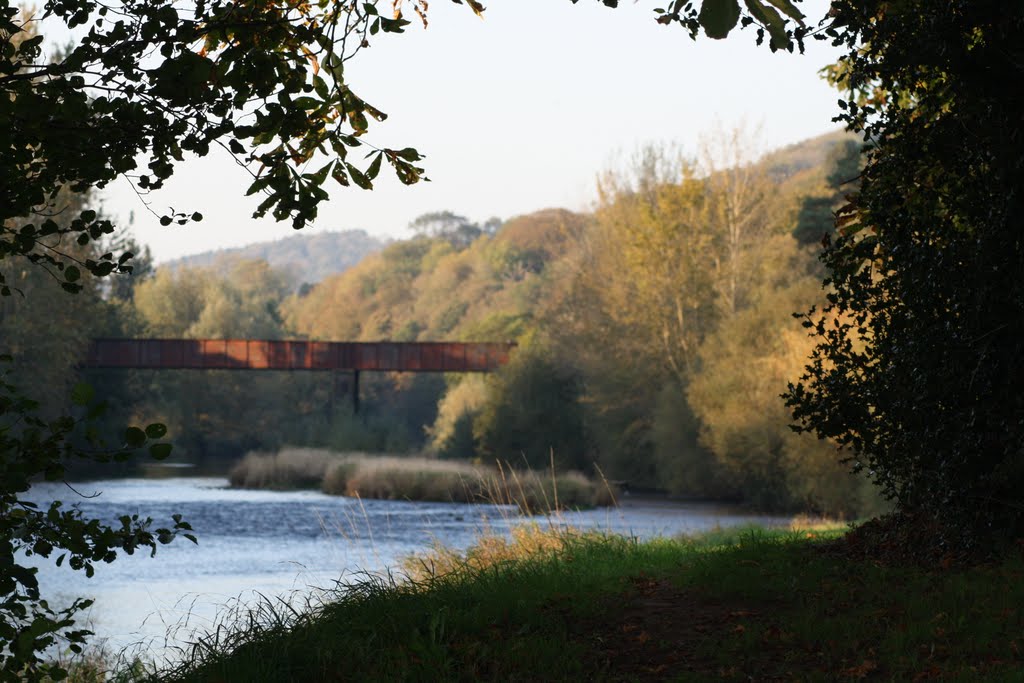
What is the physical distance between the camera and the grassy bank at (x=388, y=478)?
3722 centimetres

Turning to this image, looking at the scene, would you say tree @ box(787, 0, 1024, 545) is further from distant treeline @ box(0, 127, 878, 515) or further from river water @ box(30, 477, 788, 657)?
distant treeline @ box(0, 127, 878, 515)

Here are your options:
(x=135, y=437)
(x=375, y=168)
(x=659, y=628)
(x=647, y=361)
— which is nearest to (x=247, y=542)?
(x=647, y=361)

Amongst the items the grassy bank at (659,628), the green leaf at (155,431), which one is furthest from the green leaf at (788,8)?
the grassy bank at (659,628)

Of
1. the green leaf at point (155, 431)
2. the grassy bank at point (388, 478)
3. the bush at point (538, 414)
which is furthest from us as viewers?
the bush at point (538, 414)

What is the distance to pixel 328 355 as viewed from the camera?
53.8 meters

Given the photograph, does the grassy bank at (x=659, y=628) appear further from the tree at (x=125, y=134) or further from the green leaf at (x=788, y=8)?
the green leaf at (x=788, y=8)

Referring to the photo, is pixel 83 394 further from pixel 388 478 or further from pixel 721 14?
pixel 388 478

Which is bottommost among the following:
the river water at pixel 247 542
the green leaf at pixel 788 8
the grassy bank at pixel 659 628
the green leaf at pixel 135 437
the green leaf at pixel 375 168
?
the river water at pixel 247 542

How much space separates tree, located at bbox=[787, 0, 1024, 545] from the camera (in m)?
7.37

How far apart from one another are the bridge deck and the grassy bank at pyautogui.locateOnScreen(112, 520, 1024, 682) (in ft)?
141

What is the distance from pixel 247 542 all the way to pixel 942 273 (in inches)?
860

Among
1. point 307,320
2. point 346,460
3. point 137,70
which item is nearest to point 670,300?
point 346,460

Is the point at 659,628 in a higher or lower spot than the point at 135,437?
lower

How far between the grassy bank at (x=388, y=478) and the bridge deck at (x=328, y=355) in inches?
230
